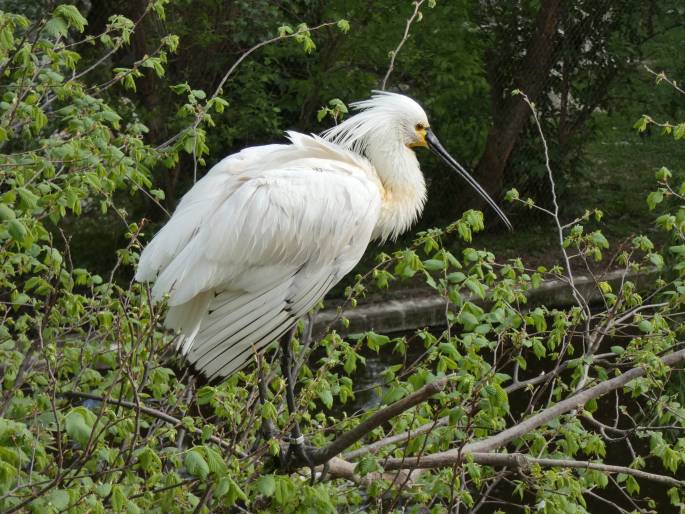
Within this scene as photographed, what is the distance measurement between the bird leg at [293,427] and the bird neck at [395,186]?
693mm

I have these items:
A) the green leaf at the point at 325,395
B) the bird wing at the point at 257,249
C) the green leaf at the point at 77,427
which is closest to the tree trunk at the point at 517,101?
the bird wing at the point at 257,249

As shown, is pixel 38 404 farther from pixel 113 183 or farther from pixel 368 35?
pixel 368 35

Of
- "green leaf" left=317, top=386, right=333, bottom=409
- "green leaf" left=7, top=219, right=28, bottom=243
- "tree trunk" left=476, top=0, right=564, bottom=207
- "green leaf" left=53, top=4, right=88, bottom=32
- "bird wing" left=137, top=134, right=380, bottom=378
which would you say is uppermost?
"green leaf" left=53, top=4, right=88, bottom=32

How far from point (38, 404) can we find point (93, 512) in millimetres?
946

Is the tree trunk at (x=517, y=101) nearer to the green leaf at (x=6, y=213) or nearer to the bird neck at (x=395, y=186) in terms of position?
the bird neck at (x=395, y=186)

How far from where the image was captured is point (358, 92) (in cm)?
1089

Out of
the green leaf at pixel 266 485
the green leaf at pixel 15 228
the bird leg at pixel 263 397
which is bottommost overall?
the bird leg at pixel 263 397

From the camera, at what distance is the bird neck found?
505cm

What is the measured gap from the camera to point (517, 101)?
465 inches

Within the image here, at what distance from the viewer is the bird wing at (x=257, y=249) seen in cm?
425

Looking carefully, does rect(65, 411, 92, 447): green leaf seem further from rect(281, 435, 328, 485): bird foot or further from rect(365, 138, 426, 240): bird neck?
rect(365, 138, 426, 240): bird neck

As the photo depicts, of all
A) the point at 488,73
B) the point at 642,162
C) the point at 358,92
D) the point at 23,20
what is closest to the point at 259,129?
the point at 358,92

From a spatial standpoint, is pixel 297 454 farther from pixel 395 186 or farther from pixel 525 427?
pixel 395 186

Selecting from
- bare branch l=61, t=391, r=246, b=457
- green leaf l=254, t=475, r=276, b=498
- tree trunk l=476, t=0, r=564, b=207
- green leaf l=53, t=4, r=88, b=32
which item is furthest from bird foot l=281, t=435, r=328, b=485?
tree trunk l=476, t=0, r=564, b=207
